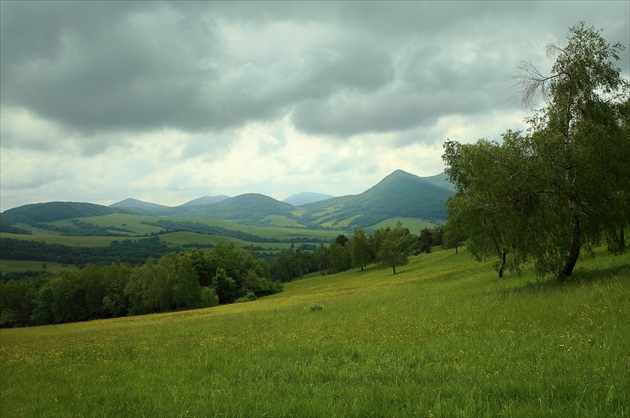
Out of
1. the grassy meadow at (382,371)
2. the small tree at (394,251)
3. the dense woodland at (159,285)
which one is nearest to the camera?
the grassy meadow at (382,371)

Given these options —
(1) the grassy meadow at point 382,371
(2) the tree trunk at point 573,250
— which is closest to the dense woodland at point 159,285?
(2) the tree trunk at point 573,250

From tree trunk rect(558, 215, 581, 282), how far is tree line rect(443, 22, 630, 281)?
2cm

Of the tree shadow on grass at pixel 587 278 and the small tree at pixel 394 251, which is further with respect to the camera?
the small tree at pixel 394 251

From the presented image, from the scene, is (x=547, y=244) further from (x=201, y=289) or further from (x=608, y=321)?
(x=201, y=289)

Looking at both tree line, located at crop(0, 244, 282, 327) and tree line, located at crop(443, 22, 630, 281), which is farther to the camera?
tree line, located at crop(0, 244, 282, 327)

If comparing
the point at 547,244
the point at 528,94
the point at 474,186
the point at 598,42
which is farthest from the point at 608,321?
the point at 598,42

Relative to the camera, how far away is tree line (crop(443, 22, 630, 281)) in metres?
17.1

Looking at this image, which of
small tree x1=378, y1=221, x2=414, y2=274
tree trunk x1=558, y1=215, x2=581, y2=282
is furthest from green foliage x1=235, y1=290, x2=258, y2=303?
tree trunk x1=558, y1=215, x2=581, y2=282

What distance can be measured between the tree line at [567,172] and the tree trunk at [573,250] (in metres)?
0.02

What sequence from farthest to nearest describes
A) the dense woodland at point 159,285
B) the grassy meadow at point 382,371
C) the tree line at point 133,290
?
the tree line at point 133,290 < the dense woodland at point 159,285 < the grassy meadow at point 382,371

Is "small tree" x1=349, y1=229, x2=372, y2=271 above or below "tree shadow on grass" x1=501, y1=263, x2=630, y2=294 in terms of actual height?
below

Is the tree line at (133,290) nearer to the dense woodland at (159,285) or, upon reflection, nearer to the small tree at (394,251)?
the dense woodland at (159,285)

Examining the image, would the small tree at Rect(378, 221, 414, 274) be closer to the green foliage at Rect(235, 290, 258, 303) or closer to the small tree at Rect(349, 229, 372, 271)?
the small tree at Rect(349, 229, 372, 271)

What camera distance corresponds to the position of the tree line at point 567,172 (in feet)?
56.2
